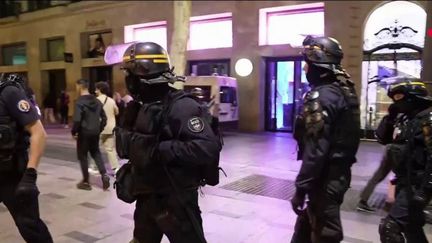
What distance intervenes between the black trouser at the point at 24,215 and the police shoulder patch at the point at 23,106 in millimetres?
557

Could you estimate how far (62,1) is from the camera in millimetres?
20500

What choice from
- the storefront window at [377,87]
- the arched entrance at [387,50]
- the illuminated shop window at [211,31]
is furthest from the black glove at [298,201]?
the illuminated shop window at [211,31]

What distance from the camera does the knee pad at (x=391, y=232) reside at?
121 inches

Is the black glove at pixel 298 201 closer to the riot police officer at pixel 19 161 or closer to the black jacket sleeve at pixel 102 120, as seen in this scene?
the riot police officer at pixel 19 161

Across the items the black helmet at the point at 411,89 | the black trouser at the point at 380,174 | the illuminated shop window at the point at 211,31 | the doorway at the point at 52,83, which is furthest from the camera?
the doorway at the point at 52,83

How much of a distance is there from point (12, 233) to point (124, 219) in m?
1.22

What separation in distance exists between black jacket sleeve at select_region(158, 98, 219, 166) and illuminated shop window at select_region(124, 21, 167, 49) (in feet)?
48.0

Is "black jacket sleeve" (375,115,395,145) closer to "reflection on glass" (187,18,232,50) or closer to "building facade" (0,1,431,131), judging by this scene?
"building facade" (0,1,431,131)

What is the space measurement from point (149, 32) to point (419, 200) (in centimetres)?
1580

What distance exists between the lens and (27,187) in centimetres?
300

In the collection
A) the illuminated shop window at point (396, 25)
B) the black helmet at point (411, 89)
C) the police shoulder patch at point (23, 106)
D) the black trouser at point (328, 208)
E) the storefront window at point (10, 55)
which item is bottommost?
Answer: the black trouser at point (328, 208)

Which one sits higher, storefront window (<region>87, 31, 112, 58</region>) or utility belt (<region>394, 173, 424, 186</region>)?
storefront window (<region>87, 31, 112, 58</region>)

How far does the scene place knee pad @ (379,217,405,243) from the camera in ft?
10.1

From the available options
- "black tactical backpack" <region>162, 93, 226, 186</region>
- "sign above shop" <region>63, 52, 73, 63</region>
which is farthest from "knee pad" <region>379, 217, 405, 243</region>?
"sign above shop" <region>63, 52, 73, 63</region>
